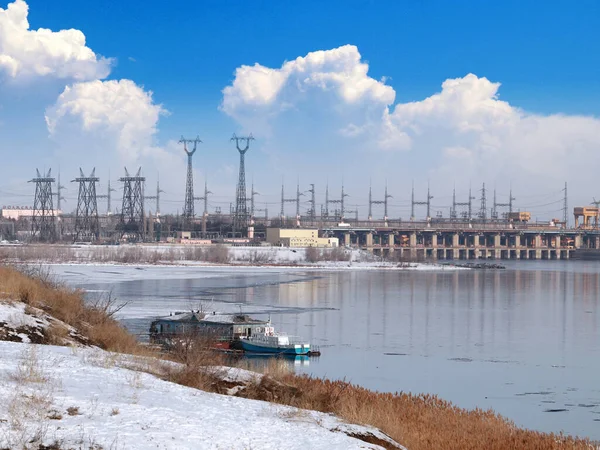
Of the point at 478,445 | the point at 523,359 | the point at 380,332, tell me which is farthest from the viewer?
the point at 380,332

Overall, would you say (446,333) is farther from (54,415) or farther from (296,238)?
(296,238)

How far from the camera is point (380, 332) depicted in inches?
1542

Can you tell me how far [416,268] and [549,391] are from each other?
342 feet

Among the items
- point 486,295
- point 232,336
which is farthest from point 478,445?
point 486,295

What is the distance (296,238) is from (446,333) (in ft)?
404

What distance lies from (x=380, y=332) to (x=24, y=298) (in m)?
25.6

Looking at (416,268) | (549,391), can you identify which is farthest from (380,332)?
(416,268)

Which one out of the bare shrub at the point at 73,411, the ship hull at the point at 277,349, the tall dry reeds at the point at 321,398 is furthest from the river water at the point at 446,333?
the bare shrub at the point at 73,411

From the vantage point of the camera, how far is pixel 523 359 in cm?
3081

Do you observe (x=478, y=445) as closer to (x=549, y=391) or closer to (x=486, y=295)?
(x=549, y=391)

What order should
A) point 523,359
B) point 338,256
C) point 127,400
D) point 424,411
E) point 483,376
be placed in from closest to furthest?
point 127,400, point 424,411, point 483,376, point 523,359, point 338,256

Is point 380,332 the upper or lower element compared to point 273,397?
lower

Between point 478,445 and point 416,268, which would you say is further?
point 416,268

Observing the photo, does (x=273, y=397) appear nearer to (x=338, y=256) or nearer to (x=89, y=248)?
(x=89, y=248)
